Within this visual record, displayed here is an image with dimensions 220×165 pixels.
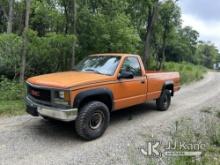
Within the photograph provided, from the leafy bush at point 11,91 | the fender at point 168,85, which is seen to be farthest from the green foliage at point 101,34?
the fender at point 168,85

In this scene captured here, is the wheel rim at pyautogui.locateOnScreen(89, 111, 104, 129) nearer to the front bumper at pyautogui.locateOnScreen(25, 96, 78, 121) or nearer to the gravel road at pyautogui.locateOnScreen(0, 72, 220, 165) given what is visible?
the gravel road at pyautogui.locateOnScreen(0, 72, 220, 165)

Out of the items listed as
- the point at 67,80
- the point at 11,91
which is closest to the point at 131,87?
the point at 67,80

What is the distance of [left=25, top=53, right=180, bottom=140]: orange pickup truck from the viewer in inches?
200

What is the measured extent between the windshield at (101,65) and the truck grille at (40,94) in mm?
1462

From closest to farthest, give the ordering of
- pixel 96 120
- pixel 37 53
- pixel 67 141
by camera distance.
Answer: pixel 67 141, pixel 96 120, pixel 37 53

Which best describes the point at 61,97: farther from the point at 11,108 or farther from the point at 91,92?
the point at 11,108

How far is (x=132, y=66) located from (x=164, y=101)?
2.02 meters

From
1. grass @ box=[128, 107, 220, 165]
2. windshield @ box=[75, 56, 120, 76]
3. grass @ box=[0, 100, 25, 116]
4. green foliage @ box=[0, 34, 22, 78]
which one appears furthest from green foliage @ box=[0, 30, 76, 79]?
grass @ box=[128, 107, 220, 165]

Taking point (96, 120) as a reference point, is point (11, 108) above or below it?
below

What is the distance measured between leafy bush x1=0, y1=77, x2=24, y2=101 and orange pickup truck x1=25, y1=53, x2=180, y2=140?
2.78 m

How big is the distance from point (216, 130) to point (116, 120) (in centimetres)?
247

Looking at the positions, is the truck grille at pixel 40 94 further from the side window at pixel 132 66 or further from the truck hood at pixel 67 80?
the side window at pixel 132 66

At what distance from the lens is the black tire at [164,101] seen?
7997 millimetres

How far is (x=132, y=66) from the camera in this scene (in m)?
6.80
